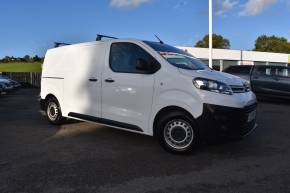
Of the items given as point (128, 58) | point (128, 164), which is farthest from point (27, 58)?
point (128, 164)

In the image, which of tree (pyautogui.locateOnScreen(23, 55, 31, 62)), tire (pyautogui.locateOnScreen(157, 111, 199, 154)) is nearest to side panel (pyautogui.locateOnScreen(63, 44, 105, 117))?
tire (pyautogui.locateOnScreen(157, 111, 199, 154))

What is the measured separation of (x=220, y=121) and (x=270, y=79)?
9637mm

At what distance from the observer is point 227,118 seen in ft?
18.1

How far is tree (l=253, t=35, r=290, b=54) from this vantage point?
283ft

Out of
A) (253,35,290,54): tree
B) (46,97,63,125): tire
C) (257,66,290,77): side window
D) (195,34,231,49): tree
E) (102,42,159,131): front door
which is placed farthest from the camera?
(253,35,290,54): tree

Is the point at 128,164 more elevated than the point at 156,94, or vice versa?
the point at 156,94

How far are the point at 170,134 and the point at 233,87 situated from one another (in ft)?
4.06

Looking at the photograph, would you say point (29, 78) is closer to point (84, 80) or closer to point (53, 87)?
point (53, 87)

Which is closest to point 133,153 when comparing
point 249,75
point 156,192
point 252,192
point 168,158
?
point 168,158

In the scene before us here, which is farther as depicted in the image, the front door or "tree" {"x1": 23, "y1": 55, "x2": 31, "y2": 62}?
"tree" {"x1": 23, "y1": 55, "x2": 31, "y2": 62}

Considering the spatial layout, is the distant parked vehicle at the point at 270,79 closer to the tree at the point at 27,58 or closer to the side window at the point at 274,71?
the side window at the point at 274,71

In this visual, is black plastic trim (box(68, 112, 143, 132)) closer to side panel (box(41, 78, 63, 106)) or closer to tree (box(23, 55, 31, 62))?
side panel (box(41, 78, 63, 106))

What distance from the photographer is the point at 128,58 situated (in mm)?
6520

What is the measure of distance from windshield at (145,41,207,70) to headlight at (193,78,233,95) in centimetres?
58
